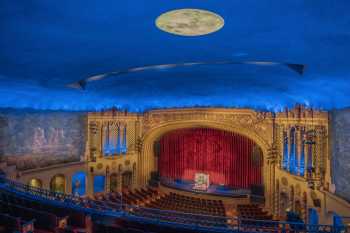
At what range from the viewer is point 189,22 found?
3.55 meters

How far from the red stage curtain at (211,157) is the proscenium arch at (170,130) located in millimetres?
1008

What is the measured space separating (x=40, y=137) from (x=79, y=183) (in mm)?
4400

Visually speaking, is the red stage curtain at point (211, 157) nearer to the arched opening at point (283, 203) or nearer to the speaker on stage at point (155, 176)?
the speaker on stage at point (155, 176)

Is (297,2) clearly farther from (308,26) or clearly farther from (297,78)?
(297,78)

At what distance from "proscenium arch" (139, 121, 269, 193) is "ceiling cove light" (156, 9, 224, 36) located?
1426cm

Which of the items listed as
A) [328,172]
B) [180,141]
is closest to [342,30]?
[328,172]

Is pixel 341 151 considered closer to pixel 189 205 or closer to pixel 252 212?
pixel 252 212

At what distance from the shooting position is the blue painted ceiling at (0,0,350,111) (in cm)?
314

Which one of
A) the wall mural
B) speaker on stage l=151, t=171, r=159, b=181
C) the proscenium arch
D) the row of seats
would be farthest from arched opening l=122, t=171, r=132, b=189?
the wall mural

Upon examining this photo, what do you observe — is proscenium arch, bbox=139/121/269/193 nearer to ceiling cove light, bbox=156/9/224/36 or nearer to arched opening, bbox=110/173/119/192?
arched opening, bbox=110/173/119/192

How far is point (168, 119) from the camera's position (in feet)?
66.1

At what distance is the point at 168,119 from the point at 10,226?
14.1 m

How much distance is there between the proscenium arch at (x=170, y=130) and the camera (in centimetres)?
1738

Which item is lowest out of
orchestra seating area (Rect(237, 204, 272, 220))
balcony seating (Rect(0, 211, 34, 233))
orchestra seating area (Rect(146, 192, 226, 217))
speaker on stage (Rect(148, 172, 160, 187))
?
orchestra seating area (Rect(237, 204, 272, 220))
